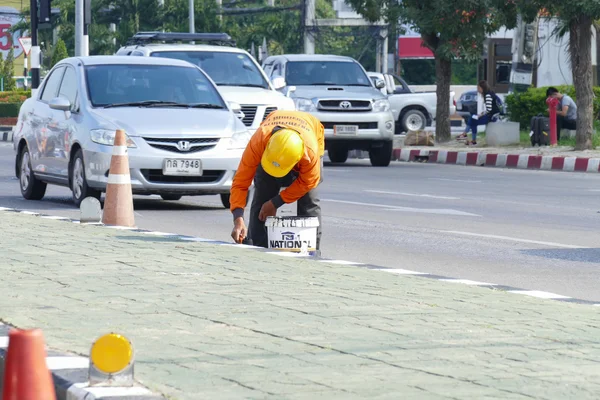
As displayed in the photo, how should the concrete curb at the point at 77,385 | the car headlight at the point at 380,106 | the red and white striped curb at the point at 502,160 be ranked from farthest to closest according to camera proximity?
the car headlight at the point at 380,106 < the red and white striped curb at the point at 502,160 < the concrete curb at the point at 77,385

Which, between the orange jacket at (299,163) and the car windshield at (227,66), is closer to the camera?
the orange jacket at (299,163)

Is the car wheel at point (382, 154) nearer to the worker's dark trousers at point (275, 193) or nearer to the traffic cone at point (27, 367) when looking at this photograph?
the worker's dark trousers at point (275, 193)

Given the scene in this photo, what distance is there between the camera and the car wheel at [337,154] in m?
26.5

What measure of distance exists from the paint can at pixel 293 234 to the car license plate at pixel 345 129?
49.3 ft

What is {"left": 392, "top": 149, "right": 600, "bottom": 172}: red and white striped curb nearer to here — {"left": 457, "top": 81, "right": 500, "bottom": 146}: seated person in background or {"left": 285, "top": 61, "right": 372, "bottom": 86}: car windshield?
{"left": 457, "top": 81, "right": 500, "bottom": 146}: seated person in background

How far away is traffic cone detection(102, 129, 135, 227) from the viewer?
1187cm

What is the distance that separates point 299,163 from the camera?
9.32 meters

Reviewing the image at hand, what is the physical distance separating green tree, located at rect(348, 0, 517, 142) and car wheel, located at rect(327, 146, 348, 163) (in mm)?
4173

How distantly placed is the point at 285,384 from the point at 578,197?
13037 millimetres

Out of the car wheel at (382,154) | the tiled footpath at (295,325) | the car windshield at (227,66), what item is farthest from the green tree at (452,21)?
the tiled footpath at (295,325)

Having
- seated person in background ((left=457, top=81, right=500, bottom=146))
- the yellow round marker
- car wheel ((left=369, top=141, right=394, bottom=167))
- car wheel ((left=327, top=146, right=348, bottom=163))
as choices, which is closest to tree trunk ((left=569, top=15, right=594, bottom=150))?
car wheel ((left=369, top=141, right=394, bottom=167))

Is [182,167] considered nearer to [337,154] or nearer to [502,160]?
[337,154]

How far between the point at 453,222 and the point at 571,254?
2.87 metres

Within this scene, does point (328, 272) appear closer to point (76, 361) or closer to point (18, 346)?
point (76, 361)
